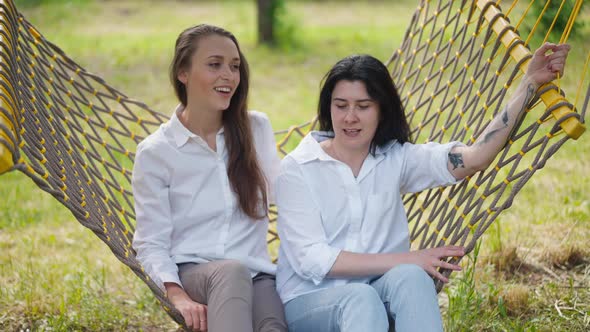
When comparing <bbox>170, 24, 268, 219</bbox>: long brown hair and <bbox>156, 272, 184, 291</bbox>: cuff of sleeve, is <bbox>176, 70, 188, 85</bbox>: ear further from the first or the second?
<bbox>156, 272, 184, 291</bbox>: cuff of sleeve

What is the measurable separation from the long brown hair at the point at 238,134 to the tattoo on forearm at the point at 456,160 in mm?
575

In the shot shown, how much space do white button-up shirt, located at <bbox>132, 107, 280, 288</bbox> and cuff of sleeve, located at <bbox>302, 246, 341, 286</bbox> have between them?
0.78 ft

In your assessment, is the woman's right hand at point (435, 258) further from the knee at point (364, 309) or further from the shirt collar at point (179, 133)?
the shirt collar at point (179, 133)

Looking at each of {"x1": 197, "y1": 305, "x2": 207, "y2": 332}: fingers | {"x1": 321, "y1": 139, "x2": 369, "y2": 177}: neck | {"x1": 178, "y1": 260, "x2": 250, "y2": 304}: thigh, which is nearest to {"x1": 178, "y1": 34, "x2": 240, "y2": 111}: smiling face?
{"x1": 321, "y1": 139, "x2": 369, "y2": 177}: neck

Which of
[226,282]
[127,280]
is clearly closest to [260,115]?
[226,282]

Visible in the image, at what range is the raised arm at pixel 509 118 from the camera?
1.99m

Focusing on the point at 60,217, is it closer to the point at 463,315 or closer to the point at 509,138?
the point at 463,315

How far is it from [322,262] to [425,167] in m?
0.44

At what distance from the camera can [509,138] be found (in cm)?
212

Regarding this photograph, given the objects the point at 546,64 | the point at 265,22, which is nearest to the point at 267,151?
the point at 546,64

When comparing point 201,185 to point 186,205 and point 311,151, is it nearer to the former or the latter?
point 186,205

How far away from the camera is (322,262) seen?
212 cm

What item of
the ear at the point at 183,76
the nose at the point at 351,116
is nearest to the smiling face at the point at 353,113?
the nose at the point at 351,116

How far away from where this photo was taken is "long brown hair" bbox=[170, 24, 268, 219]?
2.32m
